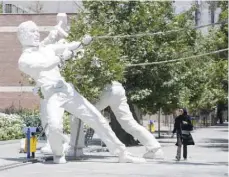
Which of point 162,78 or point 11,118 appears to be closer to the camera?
point 162,78

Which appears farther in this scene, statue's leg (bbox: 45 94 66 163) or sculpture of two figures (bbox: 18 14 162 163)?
sculpture of two figures (bbox: 18 14 162 163)

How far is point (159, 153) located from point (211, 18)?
11990 mm

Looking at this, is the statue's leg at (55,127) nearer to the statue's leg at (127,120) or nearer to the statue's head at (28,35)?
the statue's head at (28,35)

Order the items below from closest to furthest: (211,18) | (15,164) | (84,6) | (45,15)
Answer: (15,164)
(84,6)
(211,18)
(45,15)

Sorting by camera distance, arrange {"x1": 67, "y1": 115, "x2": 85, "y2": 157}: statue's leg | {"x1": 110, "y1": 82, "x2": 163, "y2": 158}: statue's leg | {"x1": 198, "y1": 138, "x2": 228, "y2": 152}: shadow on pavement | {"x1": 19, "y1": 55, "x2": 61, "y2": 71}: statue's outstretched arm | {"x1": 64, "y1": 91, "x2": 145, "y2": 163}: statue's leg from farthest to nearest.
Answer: {"x1": 198, "y1": 138, "x2": 228, "y2": 152}: shadow on pavement, {"x1": 67, "y1": 115, "x2": 85, "y2": 157}: statue's leg, {"x1": 110, "y1": 82, "x2": 163, "y2": 158}: statue's leg, {"x1": 64, "y1": 91, "x2": 145, "y2": 163}: statue's leg, {"x1": 19, "y1": 55, "x2": 61, "y2": 71}: statue's outstretched arm

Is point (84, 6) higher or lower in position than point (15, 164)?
higher

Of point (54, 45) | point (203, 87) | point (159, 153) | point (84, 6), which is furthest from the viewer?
point (203, 87)

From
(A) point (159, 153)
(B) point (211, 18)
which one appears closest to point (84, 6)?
(B) point (211, 18)

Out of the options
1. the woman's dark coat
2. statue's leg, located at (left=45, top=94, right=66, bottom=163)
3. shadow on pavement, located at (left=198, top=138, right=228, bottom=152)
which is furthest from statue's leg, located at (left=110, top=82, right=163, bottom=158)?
shadow on pavement, located at (left=198, top=138, right=228, bottom=152)

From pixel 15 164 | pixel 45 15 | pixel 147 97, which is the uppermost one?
pixel 45 15

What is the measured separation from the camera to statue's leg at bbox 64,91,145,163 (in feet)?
51.3

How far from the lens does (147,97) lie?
24.0 meters

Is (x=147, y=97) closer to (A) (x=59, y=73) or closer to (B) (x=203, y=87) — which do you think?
(A) (x=59, y=73)

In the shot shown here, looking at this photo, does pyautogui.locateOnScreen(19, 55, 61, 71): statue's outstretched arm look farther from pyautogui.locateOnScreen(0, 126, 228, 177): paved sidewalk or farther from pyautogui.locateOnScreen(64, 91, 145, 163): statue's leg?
pyautogui.locateOnScreen(0, 126, 228, 177): paved sidewalk
